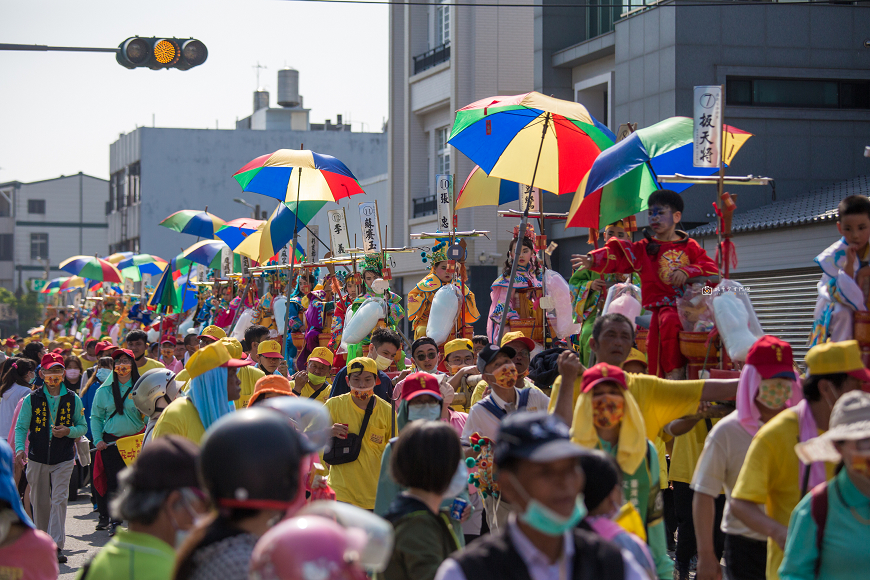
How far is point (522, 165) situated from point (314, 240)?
752cm

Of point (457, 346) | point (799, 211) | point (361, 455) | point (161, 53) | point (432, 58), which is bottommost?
point (361, 455)

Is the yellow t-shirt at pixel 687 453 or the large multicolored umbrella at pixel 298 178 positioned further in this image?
the large multicolored umbrella at pixel 298 178

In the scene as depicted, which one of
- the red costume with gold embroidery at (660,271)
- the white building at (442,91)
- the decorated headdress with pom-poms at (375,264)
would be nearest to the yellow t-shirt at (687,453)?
the red costume with gold embroidery at (660,271)

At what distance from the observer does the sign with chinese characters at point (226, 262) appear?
19.5 meters

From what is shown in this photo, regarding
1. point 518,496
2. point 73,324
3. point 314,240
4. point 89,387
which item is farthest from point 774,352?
point 73,324

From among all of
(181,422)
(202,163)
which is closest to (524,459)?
(181,422)

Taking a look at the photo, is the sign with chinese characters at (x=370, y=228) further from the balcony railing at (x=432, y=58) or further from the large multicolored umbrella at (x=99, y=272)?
the large multicolored umbrella at (x=99, y=272)

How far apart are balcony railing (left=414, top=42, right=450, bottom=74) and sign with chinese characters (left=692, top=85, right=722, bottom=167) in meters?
19.4

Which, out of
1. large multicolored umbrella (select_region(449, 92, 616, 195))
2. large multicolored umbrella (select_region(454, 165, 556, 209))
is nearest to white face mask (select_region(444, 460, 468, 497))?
large multicolored umbrella (select_region(449, 92, 616, 195))

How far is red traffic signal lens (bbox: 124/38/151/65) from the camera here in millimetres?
10133

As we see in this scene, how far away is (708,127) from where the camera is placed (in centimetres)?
641

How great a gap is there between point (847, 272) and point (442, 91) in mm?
20535

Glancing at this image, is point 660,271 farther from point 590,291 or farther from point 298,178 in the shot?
point 298,178

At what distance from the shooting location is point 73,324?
32219 millimetres
